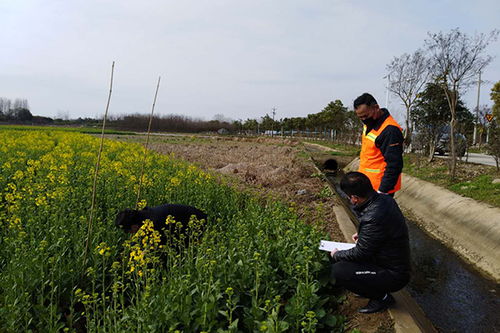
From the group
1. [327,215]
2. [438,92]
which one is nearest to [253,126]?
[438,92]

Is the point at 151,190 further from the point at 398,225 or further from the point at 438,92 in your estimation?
the point at 438,92

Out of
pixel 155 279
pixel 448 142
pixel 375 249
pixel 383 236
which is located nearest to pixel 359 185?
pixel 383 236

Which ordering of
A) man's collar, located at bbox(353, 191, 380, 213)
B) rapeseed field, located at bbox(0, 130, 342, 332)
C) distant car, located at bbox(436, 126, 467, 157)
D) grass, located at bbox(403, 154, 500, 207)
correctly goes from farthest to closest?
1. distant car, located at bbox(436, 126, 467, 157)
2. grass, located at bbox(403, 154, 500, 207)
3. man's collar, located at bbox(353, 191, 380, 213)
4. rapeseed field, located at bbox(0, 130, 342, 332)

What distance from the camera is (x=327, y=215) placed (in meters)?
7.09

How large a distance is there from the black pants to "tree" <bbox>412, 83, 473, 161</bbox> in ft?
41.4

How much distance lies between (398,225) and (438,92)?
52.6ft

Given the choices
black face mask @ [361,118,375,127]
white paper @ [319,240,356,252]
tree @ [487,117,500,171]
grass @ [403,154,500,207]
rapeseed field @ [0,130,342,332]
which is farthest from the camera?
tree @ [487,117,500,171]

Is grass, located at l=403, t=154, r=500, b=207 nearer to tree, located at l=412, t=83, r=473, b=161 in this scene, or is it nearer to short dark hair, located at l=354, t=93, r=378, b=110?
tree, located at l=412, t=83, r=473, b=161

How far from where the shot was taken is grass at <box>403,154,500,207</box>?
316 inches

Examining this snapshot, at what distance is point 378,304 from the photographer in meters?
3.39

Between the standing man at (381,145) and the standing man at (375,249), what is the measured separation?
0.73 metres

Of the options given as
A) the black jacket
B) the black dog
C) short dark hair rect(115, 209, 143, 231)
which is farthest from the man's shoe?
short dark hair rect(115, 209, 143, 231)

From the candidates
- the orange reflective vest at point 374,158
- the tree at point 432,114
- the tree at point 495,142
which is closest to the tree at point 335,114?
the tree at point 432,114

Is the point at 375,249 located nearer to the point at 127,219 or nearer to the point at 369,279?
the point at 369,279
